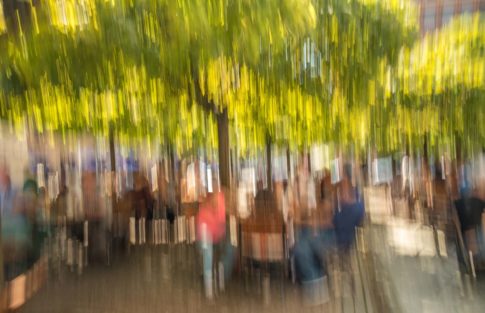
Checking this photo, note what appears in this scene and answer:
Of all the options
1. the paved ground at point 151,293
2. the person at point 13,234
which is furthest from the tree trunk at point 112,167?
the person at point 13,234

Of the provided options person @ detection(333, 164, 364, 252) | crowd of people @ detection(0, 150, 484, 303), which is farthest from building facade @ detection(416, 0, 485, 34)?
person @ detection(333, 164, 364, 252)

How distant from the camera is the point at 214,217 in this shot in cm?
714

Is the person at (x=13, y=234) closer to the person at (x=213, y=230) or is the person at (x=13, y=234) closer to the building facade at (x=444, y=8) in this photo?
the person at (x=213, y=230)

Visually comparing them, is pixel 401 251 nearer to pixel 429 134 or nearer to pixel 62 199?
pixel 429 134

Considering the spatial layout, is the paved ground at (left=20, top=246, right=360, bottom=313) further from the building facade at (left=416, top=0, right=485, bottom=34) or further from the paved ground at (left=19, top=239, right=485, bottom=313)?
the building facade at (left=416, top=0, right=485, bottom=34)

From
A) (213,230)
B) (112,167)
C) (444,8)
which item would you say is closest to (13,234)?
(213,230)

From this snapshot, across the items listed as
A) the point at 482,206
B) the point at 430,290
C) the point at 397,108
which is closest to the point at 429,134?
the point at 397,108

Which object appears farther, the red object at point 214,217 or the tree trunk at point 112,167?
the tree trunk at point 112,167

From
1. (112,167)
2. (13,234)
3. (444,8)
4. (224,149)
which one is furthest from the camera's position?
(444,8)

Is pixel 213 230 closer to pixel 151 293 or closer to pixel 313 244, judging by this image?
pixel 151 293

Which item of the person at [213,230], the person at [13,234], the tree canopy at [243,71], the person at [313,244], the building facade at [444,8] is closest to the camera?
the tree canopy at [243,71]

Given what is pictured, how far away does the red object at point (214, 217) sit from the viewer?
7.12m

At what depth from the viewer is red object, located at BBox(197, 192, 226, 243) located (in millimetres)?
7117

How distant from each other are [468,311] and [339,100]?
3931mm
